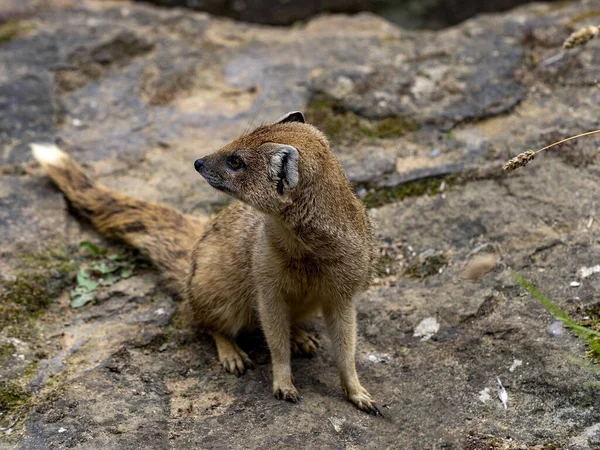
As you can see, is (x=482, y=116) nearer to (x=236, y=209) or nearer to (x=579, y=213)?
(x=579, y=213)

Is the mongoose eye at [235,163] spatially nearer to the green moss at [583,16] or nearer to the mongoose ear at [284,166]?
the mongoose ear at [284,166]

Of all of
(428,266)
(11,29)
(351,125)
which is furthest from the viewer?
(11,29)

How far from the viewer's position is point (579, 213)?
A: 4418 millimetres

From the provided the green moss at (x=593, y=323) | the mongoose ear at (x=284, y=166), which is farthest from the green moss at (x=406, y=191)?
the mongoose ear at (x=284, y=166)

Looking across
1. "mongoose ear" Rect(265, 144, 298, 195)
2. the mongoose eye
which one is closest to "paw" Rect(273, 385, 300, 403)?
"mongoose ear" Rect(265, 144, 298, 195)

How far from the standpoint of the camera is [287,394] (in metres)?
3.73

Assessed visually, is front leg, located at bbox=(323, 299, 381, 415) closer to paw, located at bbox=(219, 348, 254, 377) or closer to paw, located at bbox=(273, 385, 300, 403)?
paw, located at bbox=(273, 385, 300, 403)

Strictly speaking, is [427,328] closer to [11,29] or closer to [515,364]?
[515,364]

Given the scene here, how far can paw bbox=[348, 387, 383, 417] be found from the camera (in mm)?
3626

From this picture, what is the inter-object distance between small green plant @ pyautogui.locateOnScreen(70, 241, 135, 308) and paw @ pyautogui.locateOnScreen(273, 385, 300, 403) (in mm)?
1336

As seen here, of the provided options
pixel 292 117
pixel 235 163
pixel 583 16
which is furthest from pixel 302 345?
pixel 583 16

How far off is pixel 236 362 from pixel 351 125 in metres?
2.23

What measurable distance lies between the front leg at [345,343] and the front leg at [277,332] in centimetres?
23

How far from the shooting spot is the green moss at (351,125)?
5.50 metres
